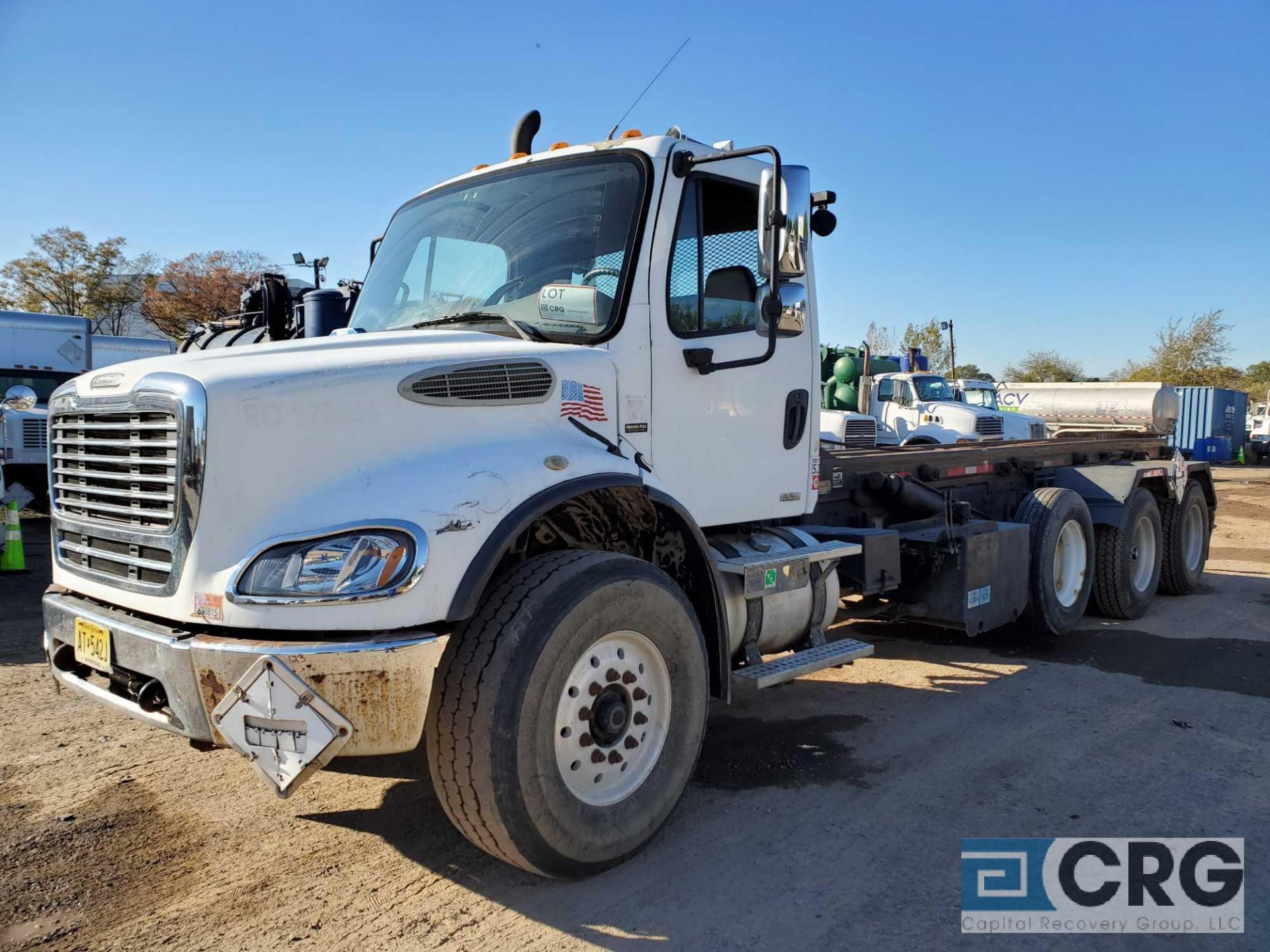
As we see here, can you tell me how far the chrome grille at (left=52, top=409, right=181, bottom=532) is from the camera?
295cm

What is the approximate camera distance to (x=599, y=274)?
3881 millimetres

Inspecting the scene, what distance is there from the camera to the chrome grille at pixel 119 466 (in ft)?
9.67

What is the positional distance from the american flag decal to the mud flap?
1.42 m

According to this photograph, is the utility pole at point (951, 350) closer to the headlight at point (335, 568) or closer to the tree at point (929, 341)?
the tree at point (929, 341)

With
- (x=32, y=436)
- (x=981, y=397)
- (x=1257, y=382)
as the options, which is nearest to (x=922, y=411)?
(x=981, y=397)

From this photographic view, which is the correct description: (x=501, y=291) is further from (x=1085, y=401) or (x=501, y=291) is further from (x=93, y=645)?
(x=1085, y=401)

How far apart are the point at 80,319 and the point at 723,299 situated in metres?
17.1

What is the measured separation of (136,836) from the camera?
3.61 m

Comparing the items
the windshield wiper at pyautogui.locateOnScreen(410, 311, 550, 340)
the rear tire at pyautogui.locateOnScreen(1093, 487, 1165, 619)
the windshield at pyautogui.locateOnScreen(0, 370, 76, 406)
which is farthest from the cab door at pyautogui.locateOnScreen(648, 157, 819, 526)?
the windshield at pyautogui.locateOnScreen(0, 370, 76, 406)

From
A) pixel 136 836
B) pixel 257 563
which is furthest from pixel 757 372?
pixel 136 836

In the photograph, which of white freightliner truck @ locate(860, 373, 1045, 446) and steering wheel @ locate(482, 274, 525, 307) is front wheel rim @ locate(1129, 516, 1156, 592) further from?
white freightliner truck @ locate(860, 373, 1045, 446)

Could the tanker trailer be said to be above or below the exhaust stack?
below

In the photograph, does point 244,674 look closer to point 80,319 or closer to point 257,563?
point 257,563

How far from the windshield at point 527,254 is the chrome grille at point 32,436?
453 inches
